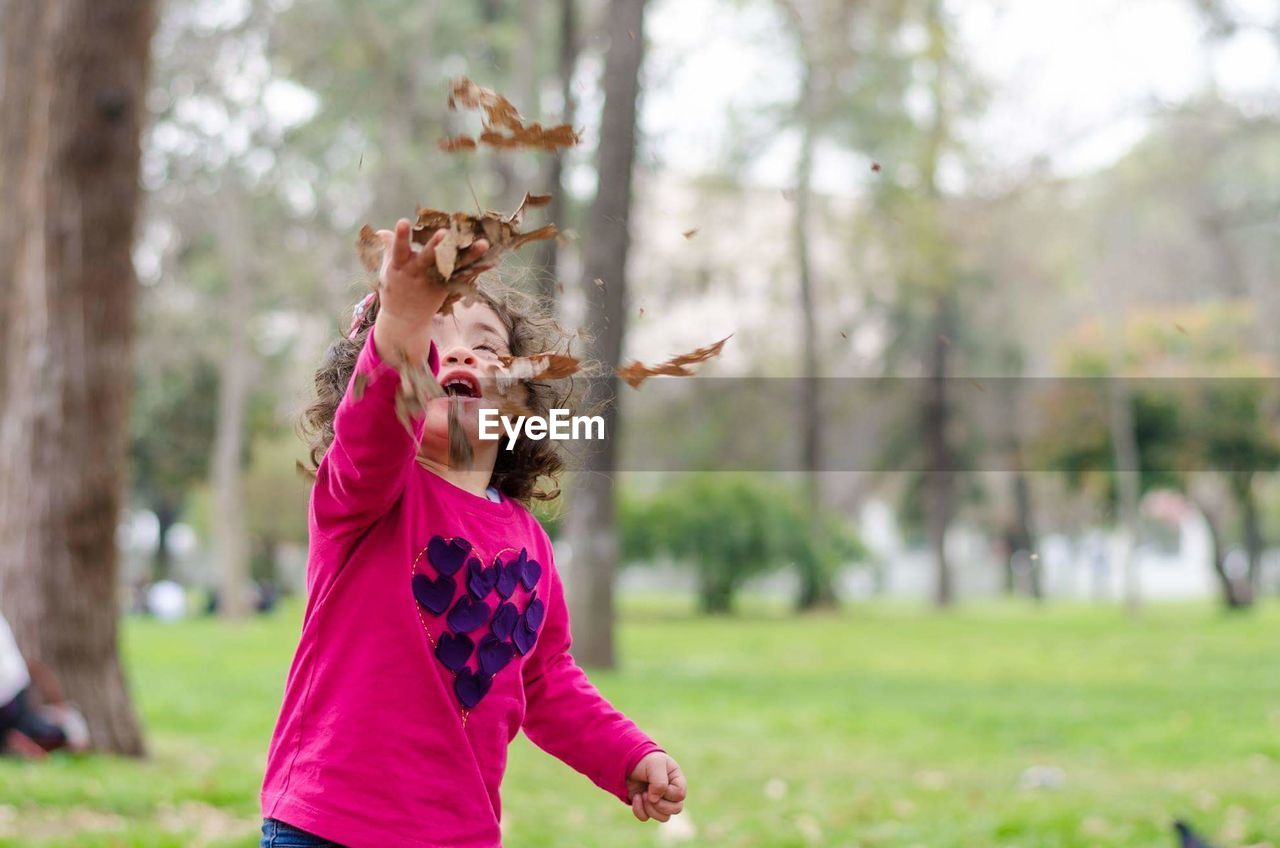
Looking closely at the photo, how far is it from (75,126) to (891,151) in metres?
19.0

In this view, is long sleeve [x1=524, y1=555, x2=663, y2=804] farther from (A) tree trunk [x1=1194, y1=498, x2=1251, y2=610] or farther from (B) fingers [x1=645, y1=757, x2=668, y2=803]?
(A) tree trunk [x1=1194, y1=498, x2=1251, y2=610]

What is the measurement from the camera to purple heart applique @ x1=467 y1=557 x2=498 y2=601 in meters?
2.14

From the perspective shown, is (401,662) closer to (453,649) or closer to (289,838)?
(453,649)

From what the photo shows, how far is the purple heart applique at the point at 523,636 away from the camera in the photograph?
7.20ft

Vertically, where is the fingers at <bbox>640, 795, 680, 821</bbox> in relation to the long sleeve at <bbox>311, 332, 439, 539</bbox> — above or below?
below

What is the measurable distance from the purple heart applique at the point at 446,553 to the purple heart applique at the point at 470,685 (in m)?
0.15

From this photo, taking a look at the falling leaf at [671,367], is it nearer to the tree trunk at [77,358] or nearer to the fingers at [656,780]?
the fingers at [656,780]

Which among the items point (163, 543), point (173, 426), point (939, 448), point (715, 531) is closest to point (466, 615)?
point (715, 531)

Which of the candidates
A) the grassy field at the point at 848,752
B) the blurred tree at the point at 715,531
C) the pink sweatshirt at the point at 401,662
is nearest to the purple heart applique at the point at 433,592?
the pink sweatshirt at the point at 401,662

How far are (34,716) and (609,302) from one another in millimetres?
6686

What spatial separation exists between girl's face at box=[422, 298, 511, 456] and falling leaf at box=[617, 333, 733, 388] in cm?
19

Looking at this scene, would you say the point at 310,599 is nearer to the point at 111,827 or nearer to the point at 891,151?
the point at 111,827

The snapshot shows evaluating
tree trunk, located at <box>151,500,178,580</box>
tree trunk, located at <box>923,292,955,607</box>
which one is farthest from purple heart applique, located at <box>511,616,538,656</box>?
tree trunk, located at <box>151,500,178,580</box>

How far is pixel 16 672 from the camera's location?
569 cm
